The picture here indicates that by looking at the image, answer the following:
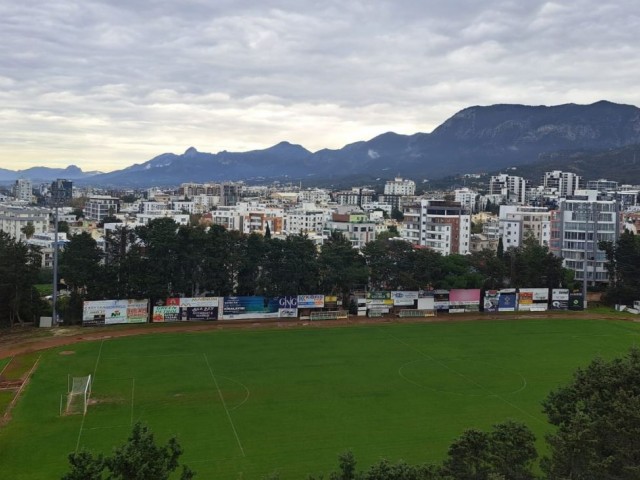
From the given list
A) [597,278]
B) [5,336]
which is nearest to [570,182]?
[597,278]

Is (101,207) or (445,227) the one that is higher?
(101,207)

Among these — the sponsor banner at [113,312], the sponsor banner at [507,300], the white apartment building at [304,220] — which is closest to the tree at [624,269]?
the sponsor banner at [507,300]

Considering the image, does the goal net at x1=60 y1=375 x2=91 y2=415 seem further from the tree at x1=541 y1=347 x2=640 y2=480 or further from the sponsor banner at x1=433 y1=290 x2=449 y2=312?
the sponsor banner at x1=433 y1=290 x2=449 y2=312

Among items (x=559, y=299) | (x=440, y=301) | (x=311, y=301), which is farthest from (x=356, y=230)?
(x=311, y=301)

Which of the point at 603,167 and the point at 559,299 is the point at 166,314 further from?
the point at 603,167

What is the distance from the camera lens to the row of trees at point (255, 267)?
3775cm

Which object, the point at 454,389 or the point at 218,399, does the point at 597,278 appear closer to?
the point at 454,389

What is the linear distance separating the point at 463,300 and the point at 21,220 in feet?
193

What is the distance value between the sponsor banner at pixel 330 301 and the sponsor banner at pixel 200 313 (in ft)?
25.0

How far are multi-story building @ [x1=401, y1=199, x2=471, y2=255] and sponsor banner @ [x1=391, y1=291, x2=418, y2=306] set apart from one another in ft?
76.4

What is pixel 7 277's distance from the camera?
3525 centimetres

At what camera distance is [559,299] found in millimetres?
45594

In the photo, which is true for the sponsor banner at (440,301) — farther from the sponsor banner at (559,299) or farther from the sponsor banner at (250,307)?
the sponsor banner at (250,307)

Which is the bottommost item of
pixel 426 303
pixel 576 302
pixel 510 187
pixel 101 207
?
pixel 576 302
